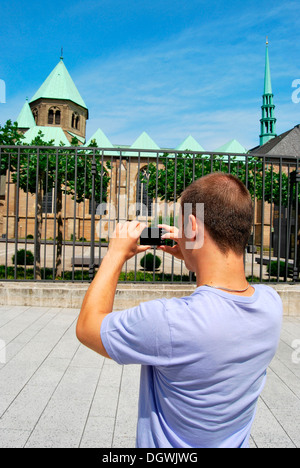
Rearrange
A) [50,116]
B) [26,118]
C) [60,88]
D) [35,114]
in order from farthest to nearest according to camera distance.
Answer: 1. [35,114]
2. [60,88]
3. [50,116]
4. [26,118]

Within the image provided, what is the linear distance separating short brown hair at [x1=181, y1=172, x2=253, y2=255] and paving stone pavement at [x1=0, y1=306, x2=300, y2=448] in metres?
2.33

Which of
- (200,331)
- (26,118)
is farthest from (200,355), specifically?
(26,118)

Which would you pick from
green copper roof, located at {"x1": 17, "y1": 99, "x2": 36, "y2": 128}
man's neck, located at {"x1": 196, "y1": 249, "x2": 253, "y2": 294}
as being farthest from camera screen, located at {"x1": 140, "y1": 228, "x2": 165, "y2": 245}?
green copper roof, located at {"x1": 17, "y1": 99, "x2": 36, "y2": 128}

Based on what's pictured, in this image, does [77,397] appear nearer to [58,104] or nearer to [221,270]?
[221,270]

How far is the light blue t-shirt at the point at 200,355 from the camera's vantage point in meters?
1.01

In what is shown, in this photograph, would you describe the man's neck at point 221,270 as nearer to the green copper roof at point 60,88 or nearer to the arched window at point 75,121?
the green copper roof at point 60,88

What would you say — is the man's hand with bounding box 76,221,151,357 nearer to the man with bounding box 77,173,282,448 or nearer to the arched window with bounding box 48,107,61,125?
the man with bounding box 77,173,282,448

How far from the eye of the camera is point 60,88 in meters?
53.7

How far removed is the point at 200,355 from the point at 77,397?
3.05 metres

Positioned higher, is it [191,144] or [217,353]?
[191,144]

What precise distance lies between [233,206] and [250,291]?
28 cm

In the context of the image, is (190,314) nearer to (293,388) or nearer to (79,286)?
(293,388)

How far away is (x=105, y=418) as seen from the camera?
10.7 feet
